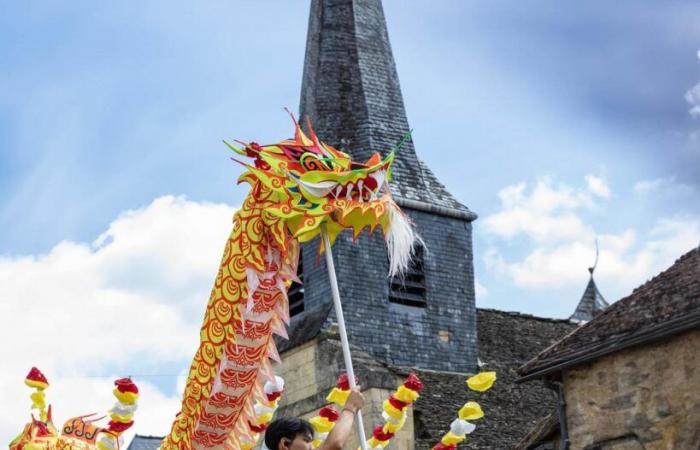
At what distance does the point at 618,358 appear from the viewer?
605 inches

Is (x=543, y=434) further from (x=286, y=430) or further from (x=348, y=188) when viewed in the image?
(x=286, y=430)

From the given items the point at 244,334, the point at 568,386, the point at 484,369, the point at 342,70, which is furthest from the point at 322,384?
the point at 244,334

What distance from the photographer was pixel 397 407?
7.90 metres

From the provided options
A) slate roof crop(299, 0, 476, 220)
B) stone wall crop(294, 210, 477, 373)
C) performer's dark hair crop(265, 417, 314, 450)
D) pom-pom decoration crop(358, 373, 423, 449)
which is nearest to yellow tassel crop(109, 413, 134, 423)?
pom-pom decoration crop(358, 373, 423, 449)

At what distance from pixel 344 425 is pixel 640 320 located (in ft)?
29.9

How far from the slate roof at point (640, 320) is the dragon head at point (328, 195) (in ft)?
23.4

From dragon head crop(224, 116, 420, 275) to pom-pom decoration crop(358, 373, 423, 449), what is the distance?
1.99 feet

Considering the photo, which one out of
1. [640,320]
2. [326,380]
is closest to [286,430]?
[640,320]

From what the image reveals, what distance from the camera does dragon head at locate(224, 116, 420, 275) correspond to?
759cm

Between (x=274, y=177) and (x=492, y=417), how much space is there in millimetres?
17145

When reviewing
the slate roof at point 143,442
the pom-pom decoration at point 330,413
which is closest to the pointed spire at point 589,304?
the slate roof at point 143,442

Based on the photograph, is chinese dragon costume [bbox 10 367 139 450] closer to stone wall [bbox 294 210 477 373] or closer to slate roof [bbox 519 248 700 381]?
slate roof [bbox 519 248 700 381]

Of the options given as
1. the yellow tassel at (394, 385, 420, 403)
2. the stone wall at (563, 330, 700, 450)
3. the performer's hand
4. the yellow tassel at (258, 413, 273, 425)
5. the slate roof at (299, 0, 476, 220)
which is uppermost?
the slate roof at (299, 0, 476, 220)

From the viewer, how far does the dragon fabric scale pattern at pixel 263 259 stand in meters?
7.65
